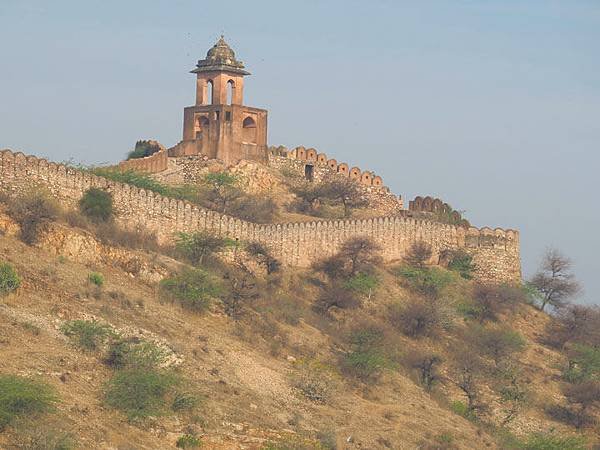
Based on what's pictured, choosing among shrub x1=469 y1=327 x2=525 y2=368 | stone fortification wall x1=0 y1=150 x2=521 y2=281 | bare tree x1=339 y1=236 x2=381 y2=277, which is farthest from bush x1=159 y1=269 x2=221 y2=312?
shrub x1=469 y1=327 x2=525 y2=368

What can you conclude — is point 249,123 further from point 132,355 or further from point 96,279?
point 132,355

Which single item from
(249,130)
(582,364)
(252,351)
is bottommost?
(582,364)

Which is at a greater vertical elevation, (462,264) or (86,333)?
(462,264)

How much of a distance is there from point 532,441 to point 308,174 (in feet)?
55.3

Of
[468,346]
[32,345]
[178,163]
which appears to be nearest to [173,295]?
[32,345]

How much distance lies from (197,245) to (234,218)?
1965mm

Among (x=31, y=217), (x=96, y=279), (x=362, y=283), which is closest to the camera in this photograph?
(x=96, y=279)

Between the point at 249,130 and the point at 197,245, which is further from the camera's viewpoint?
the point at 249,130

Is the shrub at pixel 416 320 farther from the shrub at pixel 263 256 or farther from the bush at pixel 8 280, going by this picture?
the bush at pixel 8 280

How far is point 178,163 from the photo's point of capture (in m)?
55.7

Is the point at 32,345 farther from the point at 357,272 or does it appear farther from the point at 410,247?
the point at 410,247

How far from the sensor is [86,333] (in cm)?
3656

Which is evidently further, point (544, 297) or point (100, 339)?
point (544, 297)

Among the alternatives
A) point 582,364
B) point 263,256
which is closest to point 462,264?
point 582,364
